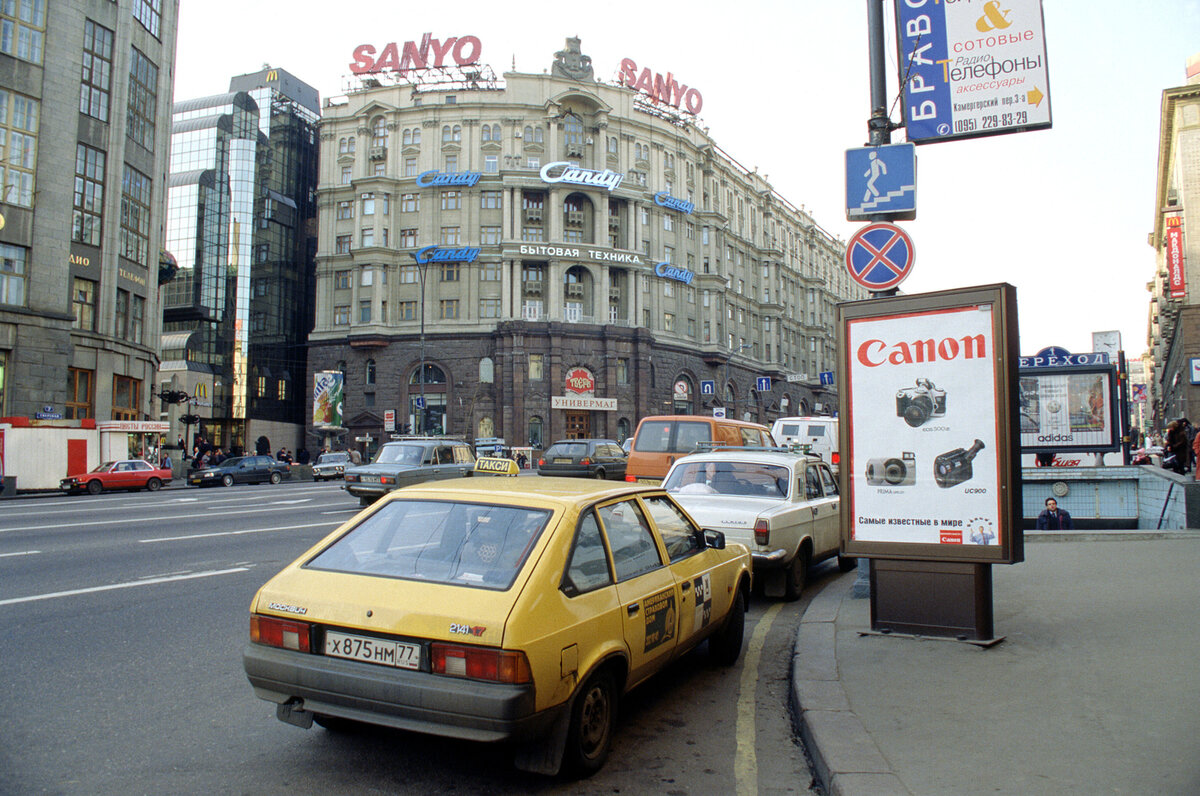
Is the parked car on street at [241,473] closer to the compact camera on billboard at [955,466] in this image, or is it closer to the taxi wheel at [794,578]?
the taxi wheel at [794,578]

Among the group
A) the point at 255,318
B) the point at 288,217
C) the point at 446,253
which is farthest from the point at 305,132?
the point at 446,253

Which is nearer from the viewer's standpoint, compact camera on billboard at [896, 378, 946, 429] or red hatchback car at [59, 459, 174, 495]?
compact camera on billboard at [896, 378, 946, 429]

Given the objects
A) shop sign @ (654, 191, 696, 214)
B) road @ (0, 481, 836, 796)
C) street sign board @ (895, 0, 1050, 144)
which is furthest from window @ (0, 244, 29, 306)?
shop sign @ (654, 191, 696, 214)

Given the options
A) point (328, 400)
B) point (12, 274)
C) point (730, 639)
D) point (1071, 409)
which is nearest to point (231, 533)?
point (730, 639)

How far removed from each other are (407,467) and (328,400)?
40.1 meters

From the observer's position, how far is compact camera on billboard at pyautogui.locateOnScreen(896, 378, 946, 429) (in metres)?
6.21

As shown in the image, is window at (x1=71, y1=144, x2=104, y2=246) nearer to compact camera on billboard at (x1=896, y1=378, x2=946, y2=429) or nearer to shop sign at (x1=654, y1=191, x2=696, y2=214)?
shop sign at (x1=654, y1=191, x2=696, y2=214)

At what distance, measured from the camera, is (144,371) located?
A: 41406mm

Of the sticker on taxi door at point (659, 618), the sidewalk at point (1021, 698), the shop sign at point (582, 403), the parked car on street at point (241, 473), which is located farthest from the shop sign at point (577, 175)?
the sticker on taxi door at point (659, 618)

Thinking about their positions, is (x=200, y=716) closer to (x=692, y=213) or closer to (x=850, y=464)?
(x=850, y=464)

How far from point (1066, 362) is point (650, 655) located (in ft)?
61.6

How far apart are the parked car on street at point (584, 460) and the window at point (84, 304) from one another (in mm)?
25803

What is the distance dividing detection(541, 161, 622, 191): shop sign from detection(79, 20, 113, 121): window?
2660 cm

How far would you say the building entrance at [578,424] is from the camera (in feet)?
183
